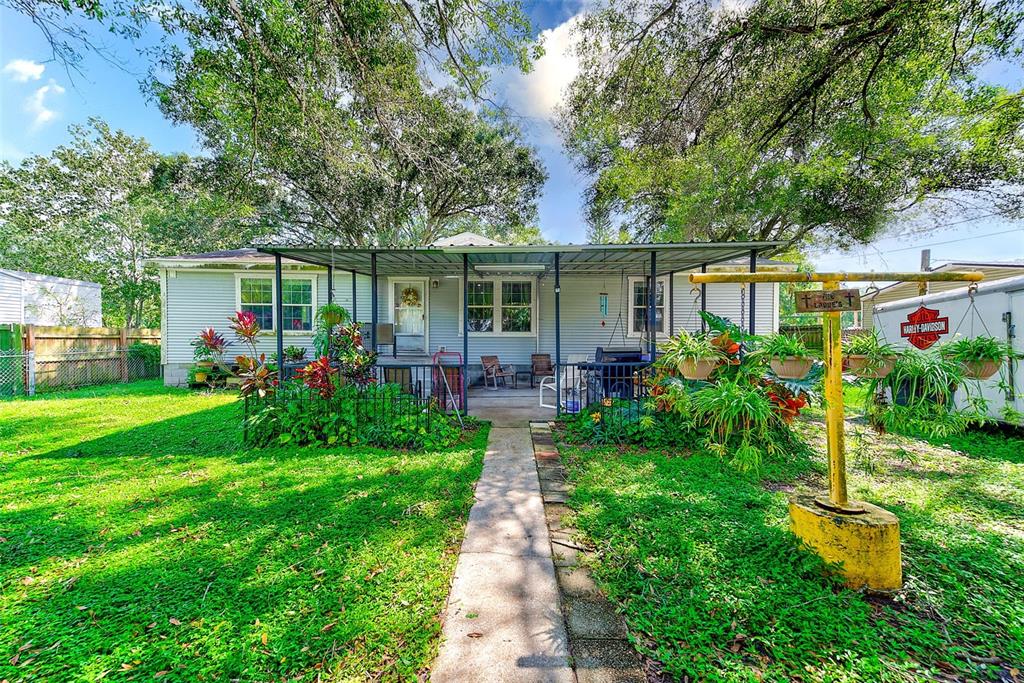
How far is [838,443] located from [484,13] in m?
5.67

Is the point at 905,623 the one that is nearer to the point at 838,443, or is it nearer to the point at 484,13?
the point at 838,443

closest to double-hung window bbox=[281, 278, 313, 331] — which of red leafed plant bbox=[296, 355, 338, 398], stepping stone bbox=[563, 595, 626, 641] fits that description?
red leafed plant bbox=[296, 355, 338, 398]

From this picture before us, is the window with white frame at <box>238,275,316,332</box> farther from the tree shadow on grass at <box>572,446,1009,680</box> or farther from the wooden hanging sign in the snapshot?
the wooden hanging sign

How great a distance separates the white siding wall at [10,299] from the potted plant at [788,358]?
2004cm

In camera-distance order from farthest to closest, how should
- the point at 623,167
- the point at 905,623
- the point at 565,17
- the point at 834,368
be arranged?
1. the point at 623,167
2. the point at 565,17
3. the point at 834,368
4. the point at 905,623

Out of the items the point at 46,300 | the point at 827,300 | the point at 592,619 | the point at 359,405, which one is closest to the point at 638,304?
the point at 359,405

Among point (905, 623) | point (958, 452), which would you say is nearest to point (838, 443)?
point (905, 623)

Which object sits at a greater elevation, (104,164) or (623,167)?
(104,164)

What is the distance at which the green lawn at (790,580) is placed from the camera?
5.65 ft

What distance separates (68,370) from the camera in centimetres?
993

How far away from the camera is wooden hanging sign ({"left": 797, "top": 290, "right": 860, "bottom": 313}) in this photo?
2219 mm

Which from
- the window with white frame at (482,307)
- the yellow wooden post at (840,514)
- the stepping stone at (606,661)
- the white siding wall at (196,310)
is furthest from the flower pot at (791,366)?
the white siding wall at (196,310)

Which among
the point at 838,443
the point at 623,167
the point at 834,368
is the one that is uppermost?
the point at 623,167

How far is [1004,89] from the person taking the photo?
8141 millimetres
